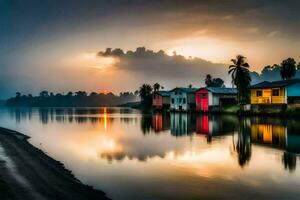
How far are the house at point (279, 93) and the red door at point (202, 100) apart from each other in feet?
65.3

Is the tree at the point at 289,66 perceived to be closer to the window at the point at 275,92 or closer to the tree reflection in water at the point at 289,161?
the window at the point at 275,92

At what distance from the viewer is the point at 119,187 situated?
803 inches

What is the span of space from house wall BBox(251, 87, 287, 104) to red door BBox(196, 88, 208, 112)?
1813 centimetres

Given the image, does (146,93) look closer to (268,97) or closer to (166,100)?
(166,100)

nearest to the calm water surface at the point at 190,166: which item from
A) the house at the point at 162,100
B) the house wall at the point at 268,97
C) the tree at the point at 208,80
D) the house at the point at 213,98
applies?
the house wall at the point at 268,97

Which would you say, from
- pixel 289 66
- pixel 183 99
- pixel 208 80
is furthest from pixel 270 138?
pixel 208 80

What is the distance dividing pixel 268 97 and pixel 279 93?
147 inches

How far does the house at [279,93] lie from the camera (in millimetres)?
77500

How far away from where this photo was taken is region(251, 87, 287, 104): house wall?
78.4 metres

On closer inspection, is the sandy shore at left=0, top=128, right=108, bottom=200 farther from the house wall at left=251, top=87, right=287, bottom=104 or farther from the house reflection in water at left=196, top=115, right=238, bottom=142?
the house wall at left=251, top=87, right=287, bottom=104

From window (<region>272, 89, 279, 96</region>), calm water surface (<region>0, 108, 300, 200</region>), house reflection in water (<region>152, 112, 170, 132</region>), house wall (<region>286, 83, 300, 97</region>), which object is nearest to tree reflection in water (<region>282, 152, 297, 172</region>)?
calm water surface (<region>0, 108, 300, 200</region>)

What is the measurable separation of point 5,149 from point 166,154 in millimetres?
15496

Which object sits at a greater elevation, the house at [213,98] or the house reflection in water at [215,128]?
the house at [213,98]

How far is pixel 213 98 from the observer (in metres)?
102
